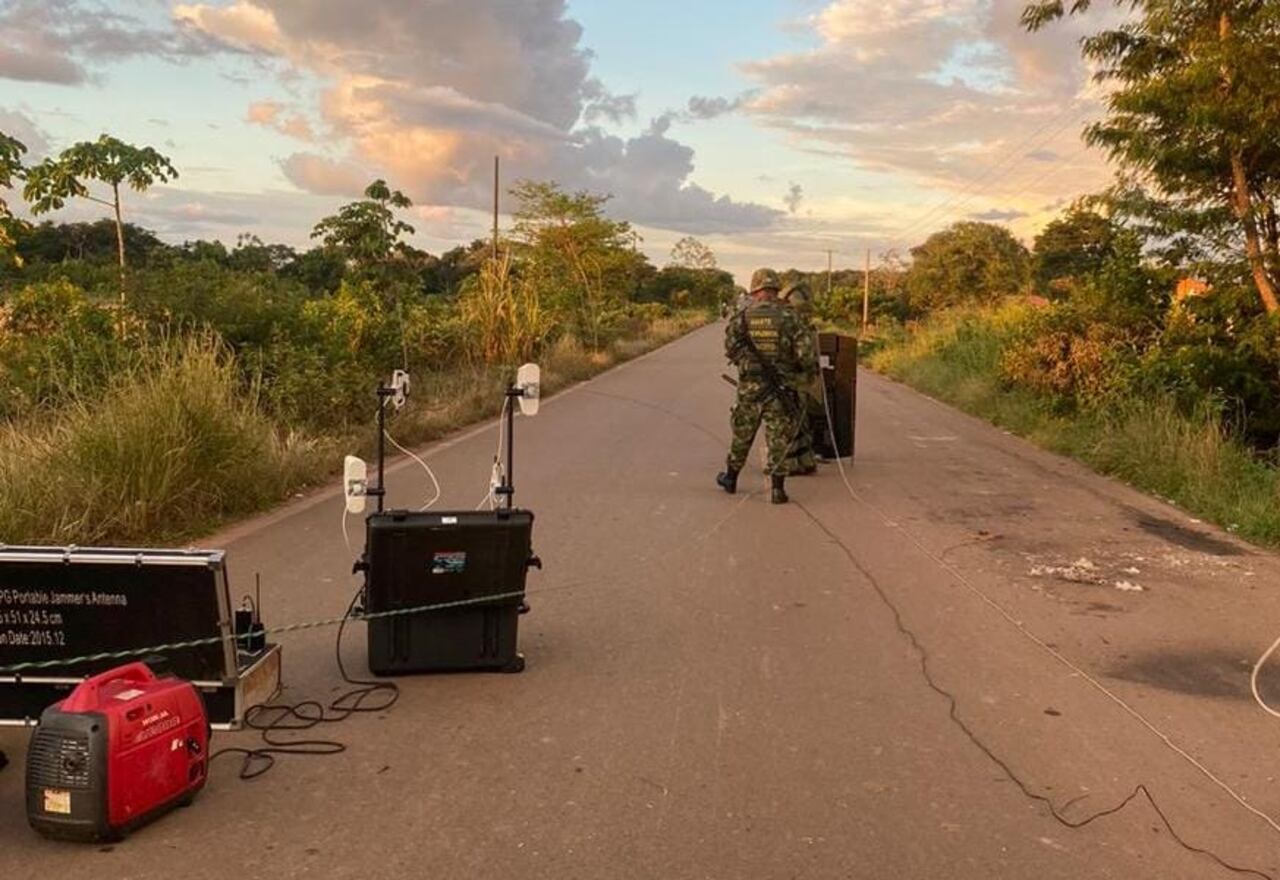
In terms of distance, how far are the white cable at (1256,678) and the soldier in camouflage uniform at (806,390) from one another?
4.72 metres

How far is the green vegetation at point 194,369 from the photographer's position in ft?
24.9

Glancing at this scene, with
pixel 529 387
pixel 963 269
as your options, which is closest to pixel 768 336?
pixel 529 387

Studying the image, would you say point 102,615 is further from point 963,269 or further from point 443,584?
point 963,269

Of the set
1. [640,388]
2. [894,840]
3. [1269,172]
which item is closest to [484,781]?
[894,840]

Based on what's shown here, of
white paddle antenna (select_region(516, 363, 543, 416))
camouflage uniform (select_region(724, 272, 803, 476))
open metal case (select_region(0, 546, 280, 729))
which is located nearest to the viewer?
open metal case (select_region(0, 546, 280, 729))

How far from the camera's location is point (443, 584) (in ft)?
16.2

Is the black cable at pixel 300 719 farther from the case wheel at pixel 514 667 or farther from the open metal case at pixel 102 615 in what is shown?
the case wheel at pixel 514 667

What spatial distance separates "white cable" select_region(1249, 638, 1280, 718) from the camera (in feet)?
15.9

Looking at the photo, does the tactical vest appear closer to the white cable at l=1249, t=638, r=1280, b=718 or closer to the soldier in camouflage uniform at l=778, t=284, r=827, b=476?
the soldier in camouflage uniform at l=778, t=284, r=827, b=476

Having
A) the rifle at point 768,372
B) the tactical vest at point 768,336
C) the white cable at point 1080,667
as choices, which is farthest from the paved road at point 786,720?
the tactical vest at point 768,336

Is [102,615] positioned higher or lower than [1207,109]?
lower

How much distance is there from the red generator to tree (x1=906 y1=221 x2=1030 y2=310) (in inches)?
1898

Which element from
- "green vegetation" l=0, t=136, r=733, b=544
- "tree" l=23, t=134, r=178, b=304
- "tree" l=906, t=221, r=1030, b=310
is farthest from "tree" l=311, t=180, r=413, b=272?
"tree" l=906, t=221, r=1030, b=310

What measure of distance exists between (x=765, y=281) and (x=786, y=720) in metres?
6.19
